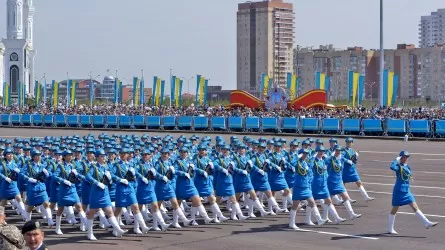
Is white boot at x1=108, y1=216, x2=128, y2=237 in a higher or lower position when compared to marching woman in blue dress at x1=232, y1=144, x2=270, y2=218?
lower

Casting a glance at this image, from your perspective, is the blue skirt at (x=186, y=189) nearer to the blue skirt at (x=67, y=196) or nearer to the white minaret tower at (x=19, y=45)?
the blue skirt at (x=67, y=196)

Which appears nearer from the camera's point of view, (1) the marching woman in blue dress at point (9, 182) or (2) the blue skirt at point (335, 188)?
(2) the blue skirt at point (335, 188)

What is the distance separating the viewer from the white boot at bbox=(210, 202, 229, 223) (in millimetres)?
18734

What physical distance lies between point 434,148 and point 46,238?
28.0 meters

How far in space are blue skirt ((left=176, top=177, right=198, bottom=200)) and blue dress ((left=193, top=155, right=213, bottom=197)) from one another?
1.47 feet

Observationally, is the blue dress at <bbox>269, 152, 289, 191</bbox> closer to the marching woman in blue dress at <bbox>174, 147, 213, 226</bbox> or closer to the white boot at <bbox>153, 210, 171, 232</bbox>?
the marching woman in blue dress at <bbox>174, 147, 213, 226</bbox>

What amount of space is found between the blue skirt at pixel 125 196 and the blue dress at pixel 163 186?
3.00 ft

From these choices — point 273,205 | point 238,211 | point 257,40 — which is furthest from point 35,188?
point 257,40

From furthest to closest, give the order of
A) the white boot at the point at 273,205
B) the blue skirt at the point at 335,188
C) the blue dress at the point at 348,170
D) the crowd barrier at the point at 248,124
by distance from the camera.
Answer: the crowd barrier at the point at 248,124, the blue dress at the point at 348,170, the white boot at the point at 273,205, the blue skirt at the point at 335,188

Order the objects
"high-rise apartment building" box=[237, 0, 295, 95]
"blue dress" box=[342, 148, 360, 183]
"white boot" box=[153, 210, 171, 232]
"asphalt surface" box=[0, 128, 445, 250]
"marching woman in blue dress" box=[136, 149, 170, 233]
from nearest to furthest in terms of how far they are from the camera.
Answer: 1. "asphalt surface" box=[0, 128, 445, 250]
2. "marching woman in blue dress" box=[136, 149, 170, 233]
3. "white boot" box=[153, 210, 171, 232]
4. "blue dress" box=[342, 148, 360, 183]
5. "high-rise apartment building" box=[237, 0, 295, 95]

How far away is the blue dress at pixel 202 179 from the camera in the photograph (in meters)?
18.8

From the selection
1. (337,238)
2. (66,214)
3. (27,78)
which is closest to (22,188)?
(66,214)

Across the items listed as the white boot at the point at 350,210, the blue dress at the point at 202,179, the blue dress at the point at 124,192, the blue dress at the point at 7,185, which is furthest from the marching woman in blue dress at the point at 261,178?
the blue dress at the point at 7,185

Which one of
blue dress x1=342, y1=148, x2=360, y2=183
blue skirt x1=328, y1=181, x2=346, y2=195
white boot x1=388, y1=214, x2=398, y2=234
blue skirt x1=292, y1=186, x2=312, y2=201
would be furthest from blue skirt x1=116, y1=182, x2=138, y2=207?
blue dress x1=342, y1=148, x2=360, y2=183
